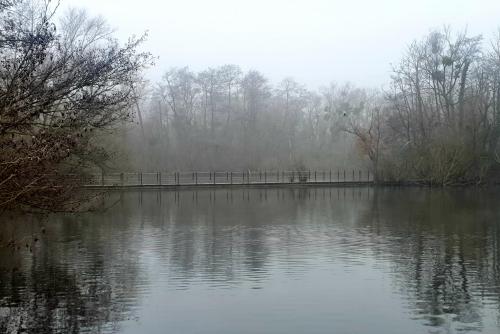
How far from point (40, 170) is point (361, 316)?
5.08 m


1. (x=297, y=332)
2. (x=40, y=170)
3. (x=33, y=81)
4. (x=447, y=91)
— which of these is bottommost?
(x=297, y=332)

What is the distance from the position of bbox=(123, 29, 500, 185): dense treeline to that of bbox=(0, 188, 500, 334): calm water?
26863 mm

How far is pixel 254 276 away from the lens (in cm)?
1128

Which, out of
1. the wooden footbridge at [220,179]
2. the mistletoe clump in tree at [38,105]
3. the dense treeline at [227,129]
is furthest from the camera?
the dense treeline at [227,129]

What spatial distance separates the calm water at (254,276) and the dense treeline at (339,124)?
2686cm

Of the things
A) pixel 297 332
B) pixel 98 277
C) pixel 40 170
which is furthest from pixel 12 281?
pixel 297 332

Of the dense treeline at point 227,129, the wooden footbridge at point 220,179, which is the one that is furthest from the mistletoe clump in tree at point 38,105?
the dense treeline at point 227,129

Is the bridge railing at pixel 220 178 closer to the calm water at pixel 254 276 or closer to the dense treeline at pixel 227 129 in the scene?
the dense treeline at pixel 227 129

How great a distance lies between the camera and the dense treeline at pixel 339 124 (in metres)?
46.6

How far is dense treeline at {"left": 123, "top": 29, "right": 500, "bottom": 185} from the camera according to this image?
46594 mm

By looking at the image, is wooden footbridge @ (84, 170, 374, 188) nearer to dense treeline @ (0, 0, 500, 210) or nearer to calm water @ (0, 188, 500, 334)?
dense treeline @ (0, 0, 500, 210)

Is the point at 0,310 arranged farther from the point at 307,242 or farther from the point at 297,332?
the point at 307,242

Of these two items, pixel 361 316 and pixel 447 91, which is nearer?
pixel 361 316

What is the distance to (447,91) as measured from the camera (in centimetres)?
5103
